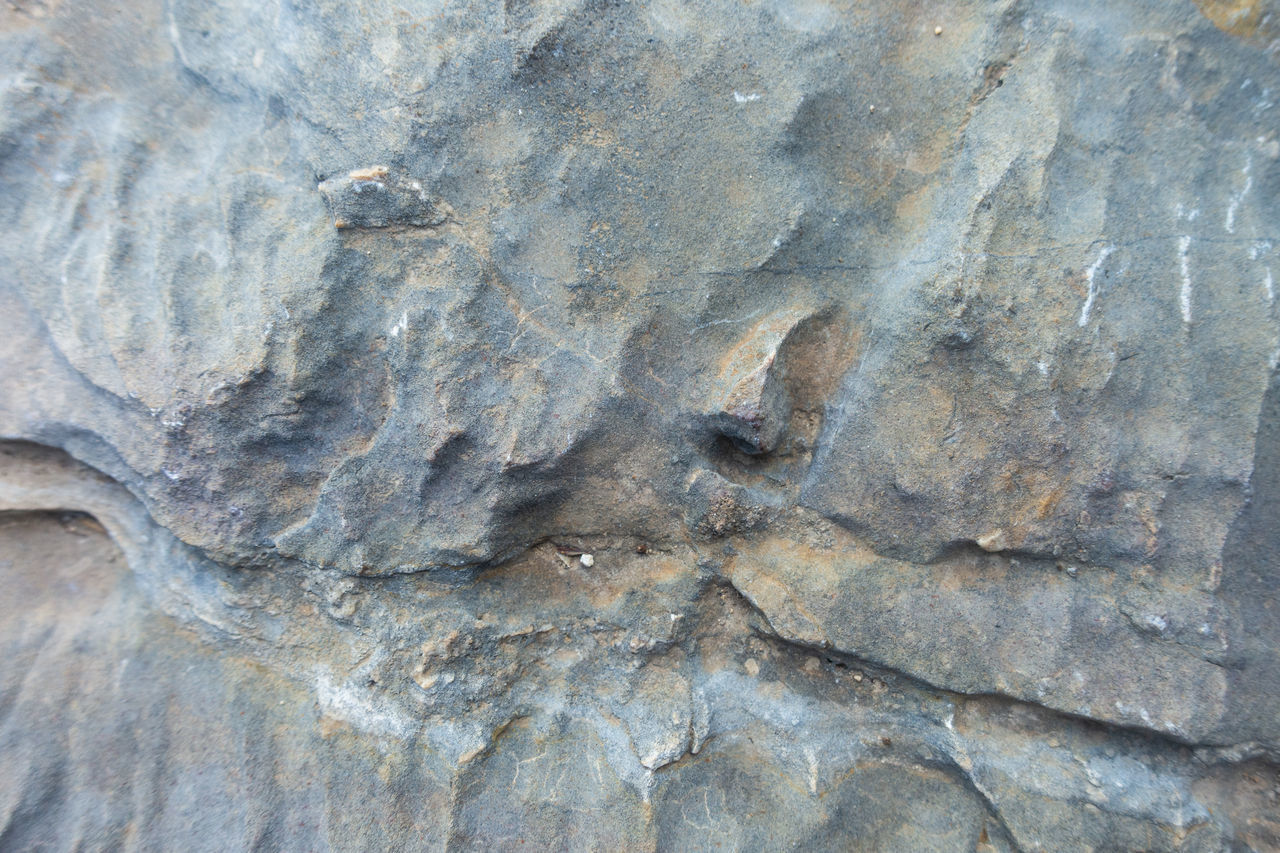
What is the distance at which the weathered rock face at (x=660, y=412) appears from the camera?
5.34 ft

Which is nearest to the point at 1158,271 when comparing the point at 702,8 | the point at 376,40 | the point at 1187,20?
the point at 1187,20

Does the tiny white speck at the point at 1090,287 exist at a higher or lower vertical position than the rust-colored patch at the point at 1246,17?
lower

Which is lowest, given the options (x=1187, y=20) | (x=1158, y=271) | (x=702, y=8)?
(x=1158, y=271)

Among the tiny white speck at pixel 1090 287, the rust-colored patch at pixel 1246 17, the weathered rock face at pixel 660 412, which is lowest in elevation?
the weathered rock face at pixel 660 412

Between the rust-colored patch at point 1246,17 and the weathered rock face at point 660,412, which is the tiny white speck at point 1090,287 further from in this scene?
the rust-colored patch at point 1246,17

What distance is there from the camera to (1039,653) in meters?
1.69

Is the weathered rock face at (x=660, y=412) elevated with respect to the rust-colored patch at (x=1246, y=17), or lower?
lower

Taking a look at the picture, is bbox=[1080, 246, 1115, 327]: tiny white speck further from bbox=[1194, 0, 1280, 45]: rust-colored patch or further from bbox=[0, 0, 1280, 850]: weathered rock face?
bbox=[1194, 0, 1280, 45]: rust-colored patch

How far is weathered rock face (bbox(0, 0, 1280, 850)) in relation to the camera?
163 cm

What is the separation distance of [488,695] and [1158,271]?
1805 mm

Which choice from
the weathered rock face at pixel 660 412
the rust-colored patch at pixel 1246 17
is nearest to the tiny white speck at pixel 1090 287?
the weathered rock face at pixel 660 412

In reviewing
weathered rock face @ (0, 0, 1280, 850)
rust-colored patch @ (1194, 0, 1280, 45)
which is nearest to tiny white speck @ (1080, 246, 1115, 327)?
weathered rock face @ (0, 0, 1280, 850)

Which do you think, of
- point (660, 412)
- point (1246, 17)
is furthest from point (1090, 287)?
point (660, 412)

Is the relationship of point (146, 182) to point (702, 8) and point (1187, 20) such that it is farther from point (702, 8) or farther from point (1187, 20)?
point (1187, 20)
